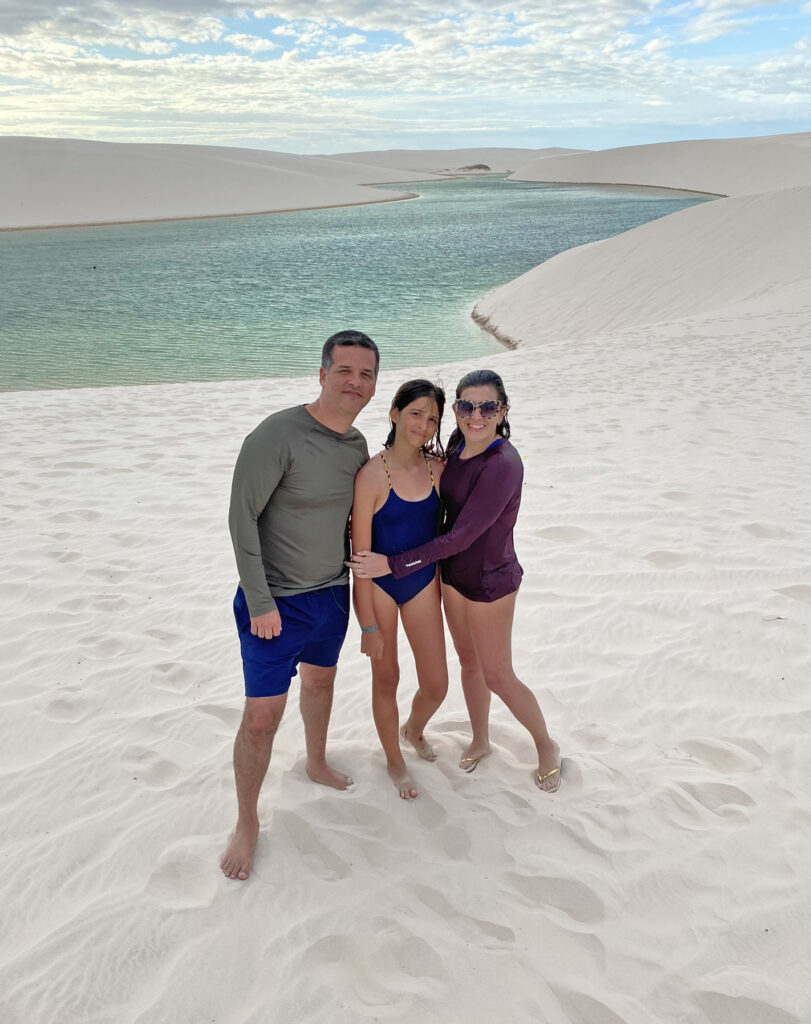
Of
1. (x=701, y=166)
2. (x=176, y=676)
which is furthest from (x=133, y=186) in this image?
(x=176, y=676)

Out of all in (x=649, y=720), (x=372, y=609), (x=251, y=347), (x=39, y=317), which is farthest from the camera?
(x=39, y=317)

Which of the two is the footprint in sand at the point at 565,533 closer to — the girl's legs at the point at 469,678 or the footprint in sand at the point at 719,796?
the girl's legs at the point at 469,678

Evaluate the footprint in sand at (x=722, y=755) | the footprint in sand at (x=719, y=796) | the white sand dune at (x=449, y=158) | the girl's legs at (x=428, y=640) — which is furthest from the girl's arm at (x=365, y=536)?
the white sand dune at (x=449, y=158)

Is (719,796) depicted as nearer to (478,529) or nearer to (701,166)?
(478,529)

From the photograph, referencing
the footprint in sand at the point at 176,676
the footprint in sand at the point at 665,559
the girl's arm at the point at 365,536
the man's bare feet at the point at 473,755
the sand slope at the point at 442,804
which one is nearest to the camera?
the sand slope at the point at 442,804

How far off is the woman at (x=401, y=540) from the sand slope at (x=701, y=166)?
239 feet

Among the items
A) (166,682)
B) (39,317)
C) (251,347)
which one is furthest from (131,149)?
(166,682)

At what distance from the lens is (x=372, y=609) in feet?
9.39

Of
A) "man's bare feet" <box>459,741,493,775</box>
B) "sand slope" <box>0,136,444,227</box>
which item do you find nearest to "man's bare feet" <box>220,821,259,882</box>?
"man's bare feet" <box>459,741,493,775</box>

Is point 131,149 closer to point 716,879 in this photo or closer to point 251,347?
point 251,347

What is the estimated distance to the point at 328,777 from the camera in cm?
314

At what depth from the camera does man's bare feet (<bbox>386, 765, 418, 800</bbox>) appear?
3.07m

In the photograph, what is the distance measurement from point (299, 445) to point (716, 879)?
2.04 metres

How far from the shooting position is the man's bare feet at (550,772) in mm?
3100
